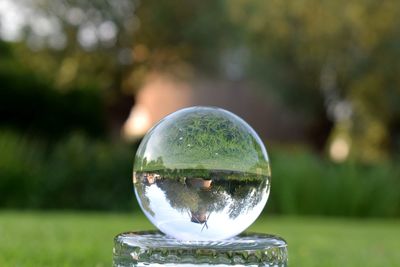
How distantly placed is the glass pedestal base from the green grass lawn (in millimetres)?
1671

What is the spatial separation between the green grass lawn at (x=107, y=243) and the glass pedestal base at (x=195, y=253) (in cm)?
167

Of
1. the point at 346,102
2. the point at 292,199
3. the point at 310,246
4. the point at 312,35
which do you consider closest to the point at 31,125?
the point at 292,199

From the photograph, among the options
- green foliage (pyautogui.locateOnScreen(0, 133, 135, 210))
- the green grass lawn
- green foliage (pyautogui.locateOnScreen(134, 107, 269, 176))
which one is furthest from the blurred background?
green foliage (pyautogui.locateOnScreen(134, 107, 269, 176))

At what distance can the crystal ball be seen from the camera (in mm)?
2676

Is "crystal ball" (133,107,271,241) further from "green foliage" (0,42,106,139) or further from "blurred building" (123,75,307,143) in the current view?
"blurred building" (123,75,307,143)

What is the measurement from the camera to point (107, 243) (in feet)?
19.3

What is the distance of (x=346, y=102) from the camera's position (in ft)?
78.0

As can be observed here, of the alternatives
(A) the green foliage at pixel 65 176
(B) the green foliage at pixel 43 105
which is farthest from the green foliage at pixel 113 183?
(B) the green foliage at pixel 43 105

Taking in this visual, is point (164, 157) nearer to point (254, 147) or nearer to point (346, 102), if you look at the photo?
point (254, 147)

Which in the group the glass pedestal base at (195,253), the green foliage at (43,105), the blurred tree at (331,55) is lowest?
the glass pedestal base at (195,253)

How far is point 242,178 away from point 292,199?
395 inches

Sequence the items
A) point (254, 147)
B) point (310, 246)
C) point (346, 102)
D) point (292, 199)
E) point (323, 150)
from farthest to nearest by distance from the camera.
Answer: point (323, 150), point (346, 102), point (292, 199), point (310, 246), point (254, 147)

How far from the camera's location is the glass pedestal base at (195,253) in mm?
2523

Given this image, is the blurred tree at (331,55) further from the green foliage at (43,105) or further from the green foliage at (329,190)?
the green foliage at (43,105)
